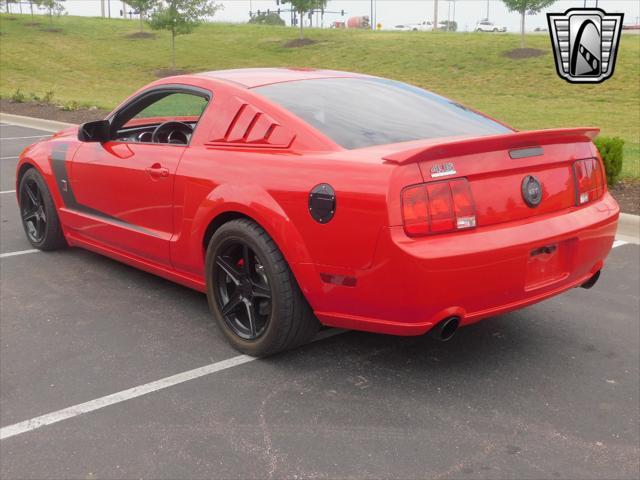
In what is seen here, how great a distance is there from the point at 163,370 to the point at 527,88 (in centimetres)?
2661

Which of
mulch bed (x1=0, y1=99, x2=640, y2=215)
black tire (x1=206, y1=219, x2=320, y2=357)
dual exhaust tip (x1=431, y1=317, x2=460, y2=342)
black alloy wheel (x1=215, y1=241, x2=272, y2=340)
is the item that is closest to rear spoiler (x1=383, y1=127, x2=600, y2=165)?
dual exhaust tip (x1=431, y1=317, x2=460, y2=342)

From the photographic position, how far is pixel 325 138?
12.1ft

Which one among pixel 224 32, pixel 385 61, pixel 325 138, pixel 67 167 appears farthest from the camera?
pixel 224 32

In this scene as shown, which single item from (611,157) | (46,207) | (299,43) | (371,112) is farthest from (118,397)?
(299,43)

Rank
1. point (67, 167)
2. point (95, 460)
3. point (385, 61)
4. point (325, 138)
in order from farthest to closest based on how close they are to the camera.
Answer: point (385, 61) < point (67, 167) < point (325, 138) < point (95, 460)

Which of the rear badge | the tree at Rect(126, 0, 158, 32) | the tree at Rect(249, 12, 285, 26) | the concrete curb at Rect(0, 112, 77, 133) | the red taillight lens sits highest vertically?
the tree at Rect(249, 12, 285, 26)

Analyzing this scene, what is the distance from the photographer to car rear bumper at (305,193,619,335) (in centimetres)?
319

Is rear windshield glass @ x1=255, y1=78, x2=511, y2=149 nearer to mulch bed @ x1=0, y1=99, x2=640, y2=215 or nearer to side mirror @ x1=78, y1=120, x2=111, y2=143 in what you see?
side mirror @ x1=78, y1=120, x2=111, y2=143

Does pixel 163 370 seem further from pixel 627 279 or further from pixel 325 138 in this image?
pixel 627 279

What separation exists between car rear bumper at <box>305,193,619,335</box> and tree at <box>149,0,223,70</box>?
116 feet

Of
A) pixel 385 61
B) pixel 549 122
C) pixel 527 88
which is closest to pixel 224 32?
pixel 385 61

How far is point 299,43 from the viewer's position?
44.0 m

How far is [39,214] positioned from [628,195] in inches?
242

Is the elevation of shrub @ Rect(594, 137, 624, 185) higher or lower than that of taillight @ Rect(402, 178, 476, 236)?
lower
